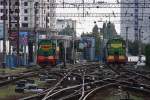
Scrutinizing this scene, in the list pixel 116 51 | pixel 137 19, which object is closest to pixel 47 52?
pixel 116 51

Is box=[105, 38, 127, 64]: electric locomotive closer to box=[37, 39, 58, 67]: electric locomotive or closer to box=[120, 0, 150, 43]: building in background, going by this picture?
box=[37, 39, 58, 67]: electric locomotive

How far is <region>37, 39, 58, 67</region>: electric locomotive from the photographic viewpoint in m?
50.9

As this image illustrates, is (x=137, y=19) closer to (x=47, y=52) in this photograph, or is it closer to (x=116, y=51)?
(x=116, y=51)

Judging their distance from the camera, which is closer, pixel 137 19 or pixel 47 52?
pixel 47 52

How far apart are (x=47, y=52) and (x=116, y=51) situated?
7.40m

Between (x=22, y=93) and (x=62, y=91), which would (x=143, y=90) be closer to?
(x=62, y=91)

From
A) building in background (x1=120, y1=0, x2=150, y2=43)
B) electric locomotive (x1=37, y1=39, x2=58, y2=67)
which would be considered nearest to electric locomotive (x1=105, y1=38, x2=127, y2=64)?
electric locomotive (x1=37, y1=39, x2=58, y2=67)

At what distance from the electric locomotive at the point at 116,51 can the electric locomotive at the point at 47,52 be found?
5980 mm

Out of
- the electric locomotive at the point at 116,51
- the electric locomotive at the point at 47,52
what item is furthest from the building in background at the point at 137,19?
the electric locomotive at the point at 47,52

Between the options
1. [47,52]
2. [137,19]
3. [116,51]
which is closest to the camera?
[47,52]

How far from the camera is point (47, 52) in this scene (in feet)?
169

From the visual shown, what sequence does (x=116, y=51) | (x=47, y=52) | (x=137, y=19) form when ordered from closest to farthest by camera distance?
(x=47, y=52) → (x=116, y=51) → (x=137, y=19)

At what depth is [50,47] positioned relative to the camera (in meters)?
50.9

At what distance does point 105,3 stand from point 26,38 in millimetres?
13745
